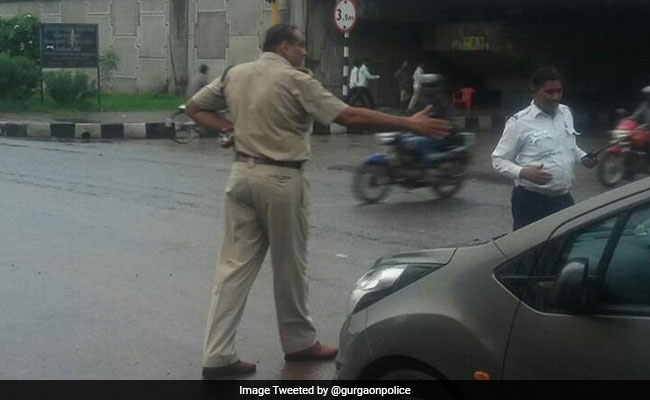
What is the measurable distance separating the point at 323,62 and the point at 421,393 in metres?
25.6

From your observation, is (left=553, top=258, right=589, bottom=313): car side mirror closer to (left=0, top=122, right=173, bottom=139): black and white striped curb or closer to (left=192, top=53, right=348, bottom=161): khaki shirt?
(left=192, top=53, right=348, bottom=161): khaki shirt

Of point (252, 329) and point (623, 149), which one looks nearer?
point (252, 329)

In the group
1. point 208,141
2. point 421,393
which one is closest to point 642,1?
point 208,141

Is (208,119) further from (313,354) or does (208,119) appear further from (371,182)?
(371,182)

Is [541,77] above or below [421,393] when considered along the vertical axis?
above

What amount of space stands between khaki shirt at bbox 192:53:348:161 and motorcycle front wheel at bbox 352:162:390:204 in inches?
286

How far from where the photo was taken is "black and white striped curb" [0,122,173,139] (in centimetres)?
2314

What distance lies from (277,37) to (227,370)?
1.80 m

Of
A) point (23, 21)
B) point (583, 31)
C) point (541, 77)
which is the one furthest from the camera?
point (583, 31)

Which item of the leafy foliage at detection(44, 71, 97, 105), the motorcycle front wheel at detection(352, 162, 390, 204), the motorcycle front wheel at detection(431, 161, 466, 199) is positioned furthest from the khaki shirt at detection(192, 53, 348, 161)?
the leafy foliage at detection(44, 71, 97, 105)

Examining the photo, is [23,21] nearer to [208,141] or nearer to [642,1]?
[208,141]

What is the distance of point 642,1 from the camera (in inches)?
1193

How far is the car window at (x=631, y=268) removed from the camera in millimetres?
3785

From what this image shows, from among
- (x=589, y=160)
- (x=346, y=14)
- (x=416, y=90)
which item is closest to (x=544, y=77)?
(x=589, y=160)
